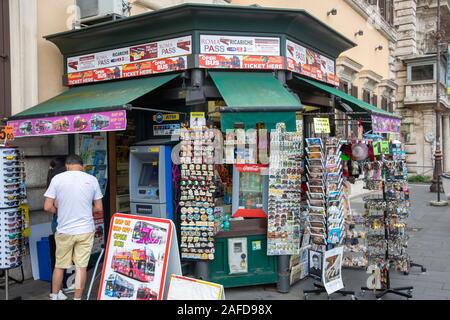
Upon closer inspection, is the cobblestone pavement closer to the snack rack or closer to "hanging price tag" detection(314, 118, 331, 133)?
the snack rack

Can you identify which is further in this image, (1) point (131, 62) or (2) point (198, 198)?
(1) point (131, 62)

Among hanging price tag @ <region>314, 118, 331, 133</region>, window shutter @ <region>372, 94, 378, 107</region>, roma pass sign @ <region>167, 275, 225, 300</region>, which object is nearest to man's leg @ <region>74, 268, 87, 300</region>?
roma pass sign @ <region>167, 275, 225, 300</region>

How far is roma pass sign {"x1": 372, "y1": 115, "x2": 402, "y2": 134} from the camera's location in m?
6.25

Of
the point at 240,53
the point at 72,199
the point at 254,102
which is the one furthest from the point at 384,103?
the point at 72,199

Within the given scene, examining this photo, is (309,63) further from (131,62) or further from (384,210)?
(131,62)

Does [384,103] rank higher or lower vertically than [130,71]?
higher

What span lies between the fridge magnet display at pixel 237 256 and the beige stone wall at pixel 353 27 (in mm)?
5695

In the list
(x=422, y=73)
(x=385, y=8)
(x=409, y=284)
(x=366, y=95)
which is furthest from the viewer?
(x=422, y=73)

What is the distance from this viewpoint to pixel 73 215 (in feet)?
15.0

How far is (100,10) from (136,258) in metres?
4.15

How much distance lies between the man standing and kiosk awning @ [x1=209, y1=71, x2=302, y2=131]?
1.74 meters

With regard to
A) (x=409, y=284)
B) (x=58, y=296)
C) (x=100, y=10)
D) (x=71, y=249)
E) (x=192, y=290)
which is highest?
(x=100, y=10)

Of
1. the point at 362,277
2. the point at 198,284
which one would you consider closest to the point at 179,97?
the point at 198,284

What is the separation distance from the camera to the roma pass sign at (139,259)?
375 centimetres
